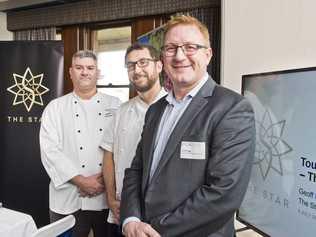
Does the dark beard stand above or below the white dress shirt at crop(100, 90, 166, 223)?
above

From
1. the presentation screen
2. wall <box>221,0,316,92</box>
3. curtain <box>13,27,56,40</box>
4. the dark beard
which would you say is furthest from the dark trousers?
curtain <box>13,27,56,40</box>

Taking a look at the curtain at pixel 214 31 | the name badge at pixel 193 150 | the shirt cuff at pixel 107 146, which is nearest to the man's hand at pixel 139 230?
the name badge at pixel 193 150

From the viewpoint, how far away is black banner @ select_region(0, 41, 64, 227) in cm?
319

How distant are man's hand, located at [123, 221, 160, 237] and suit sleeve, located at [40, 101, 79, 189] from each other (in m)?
0.93

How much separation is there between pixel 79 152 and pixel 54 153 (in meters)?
0.16

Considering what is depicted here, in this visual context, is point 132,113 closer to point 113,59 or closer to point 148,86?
point 148,86

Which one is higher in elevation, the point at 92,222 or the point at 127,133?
the point at 127,133

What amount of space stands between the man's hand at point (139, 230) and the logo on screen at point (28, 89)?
7.04 ft

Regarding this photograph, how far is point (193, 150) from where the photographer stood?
1.22m

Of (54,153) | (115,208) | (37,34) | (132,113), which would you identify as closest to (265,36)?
(132,113)

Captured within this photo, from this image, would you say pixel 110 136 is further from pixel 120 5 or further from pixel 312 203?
pixel 120 5

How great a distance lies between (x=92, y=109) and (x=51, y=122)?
291 millimetres

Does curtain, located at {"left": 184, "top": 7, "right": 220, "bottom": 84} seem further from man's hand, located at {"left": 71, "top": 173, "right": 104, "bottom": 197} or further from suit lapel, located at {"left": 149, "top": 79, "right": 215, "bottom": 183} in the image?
suit lapel, located at {"left": 149, "top": 79, "right": 215, "bottom": 183}

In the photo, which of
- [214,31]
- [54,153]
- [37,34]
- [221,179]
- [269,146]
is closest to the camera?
[221,179]
